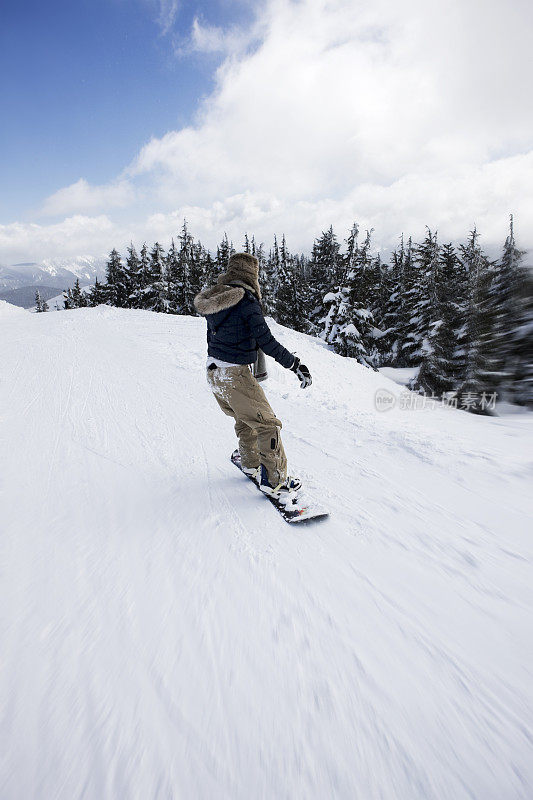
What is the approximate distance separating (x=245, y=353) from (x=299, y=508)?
1427mm

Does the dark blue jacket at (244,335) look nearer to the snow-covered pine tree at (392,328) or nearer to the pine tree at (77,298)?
the snow-covered pine tree at (392,328)

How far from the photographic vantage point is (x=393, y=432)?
4.69m

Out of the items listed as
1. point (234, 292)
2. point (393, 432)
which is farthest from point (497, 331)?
point (234, 292)

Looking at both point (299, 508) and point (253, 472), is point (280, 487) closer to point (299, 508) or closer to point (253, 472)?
point (299, 508)

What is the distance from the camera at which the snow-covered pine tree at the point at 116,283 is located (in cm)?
4122

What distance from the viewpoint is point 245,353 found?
2982 millimetres

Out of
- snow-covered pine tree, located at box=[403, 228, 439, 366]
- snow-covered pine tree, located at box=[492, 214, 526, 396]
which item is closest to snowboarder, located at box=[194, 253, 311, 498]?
snow-covered pine tree, located at box=[492, 214, 526, 396]

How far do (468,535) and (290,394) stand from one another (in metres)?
4.55

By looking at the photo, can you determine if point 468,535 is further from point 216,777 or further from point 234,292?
point 234,292

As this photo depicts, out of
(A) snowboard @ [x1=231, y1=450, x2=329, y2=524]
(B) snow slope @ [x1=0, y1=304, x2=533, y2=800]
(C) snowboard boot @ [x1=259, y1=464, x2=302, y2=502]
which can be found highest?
(C) snowboard boot @ [x1=259, y1=464, x2=302, y2=502]

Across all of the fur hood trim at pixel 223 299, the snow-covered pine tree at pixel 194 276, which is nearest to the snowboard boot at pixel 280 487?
the fur hood trim at pixel 223 299

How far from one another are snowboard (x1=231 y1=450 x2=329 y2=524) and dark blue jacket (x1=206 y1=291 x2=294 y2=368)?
1204mm

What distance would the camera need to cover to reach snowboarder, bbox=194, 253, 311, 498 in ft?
9.35

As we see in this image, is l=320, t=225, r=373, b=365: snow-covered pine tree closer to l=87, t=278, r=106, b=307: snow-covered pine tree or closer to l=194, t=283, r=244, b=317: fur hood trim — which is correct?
l=194, t=283, r=244, b=317: fur hood trim
